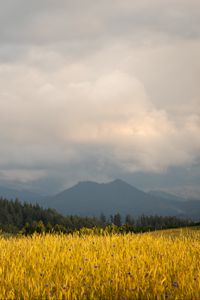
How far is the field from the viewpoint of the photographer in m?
7.25

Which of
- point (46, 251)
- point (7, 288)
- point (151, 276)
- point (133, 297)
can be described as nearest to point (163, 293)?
point (133, 297)

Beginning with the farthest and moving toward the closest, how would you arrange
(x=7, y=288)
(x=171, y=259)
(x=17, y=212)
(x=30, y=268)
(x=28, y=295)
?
(x=17, y=212) < (x=171, y=259) < (x=30, y=268) < (x=7, y=288) < (x=28, y=295)

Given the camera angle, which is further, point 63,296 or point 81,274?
point 81,274

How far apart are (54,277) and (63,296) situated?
50.9 inches

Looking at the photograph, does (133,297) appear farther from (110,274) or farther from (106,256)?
(106,256)

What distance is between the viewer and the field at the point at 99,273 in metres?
7.25

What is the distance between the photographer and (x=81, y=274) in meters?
8.60

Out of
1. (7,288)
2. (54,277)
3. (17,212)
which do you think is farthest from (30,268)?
(17,212)

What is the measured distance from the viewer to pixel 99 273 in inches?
347

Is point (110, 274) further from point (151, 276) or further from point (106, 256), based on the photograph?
point (106, 256)

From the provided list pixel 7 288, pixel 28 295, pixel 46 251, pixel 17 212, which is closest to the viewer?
pixel 28 295

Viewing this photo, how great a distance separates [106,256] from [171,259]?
1.57 metres

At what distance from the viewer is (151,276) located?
8398mm

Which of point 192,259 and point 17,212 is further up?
point 17,212
